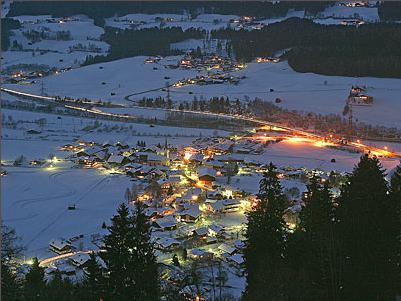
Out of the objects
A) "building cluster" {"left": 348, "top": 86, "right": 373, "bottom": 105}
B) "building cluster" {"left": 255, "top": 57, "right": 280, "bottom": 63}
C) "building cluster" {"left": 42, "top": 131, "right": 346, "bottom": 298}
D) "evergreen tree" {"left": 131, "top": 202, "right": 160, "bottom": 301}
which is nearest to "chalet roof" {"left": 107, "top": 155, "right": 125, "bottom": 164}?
"building cluster" {"left": 42, "top": 131, "right": 346, "bottom": 298}

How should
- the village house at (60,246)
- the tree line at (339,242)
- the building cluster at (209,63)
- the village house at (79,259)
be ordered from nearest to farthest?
the tree line at (339,242) < the village house at (79,259) < the village house at (60,246) < the building cluster at (209,63)

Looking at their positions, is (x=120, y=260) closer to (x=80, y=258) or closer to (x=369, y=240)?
(x=369, y=240)

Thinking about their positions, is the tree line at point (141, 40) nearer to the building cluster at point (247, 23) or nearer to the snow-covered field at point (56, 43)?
the snow-covered field at point (56, 43)

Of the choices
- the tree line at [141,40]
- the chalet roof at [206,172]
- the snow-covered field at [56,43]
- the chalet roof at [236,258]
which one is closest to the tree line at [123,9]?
the snow-covered field at [56,43]

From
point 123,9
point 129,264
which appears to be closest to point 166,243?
point 129,264

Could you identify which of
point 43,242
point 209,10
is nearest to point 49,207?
point 43,242

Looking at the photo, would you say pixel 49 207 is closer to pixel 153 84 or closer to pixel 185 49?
pixel 153 84
